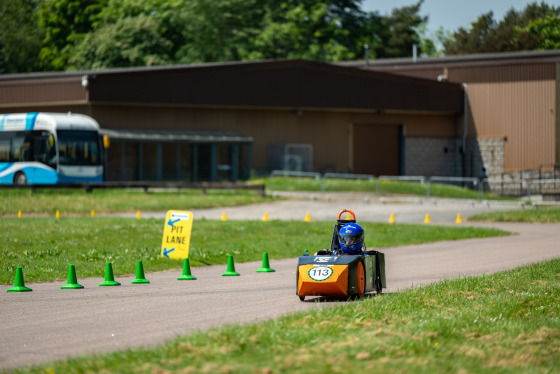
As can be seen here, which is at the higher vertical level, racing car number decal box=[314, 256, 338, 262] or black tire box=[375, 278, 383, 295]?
racing car number decal box=[314, 256, 338, 262]

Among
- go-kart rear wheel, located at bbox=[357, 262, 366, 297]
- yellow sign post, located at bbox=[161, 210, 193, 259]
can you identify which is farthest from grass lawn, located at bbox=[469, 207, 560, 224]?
go-kart rear wheel, located at bbox=[357, 262, 366, 297]

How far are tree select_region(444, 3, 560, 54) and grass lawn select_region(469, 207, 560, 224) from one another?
161 ft

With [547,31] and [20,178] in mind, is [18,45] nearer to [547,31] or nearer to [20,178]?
[20,178]

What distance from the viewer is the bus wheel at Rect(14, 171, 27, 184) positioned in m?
45.1

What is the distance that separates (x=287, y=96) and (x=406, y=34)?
43.8 m

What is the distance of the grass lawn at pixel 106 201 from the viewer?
122 feet

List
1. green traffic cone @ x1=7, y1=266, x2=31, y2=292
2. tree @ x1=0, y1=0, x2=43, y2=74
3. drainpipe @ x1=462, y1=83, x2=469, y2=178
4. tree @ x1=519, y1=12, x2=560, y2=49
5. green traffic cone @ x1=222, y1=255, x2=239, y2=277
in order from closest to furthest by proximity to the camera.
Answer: green traffic cone @ x1=7, y1=266, x2=31, y2=292
green traffic cone @ x1=222, y1=255, x2=239, y2=277
drainpipe @ x1=462, y1=83, x2=469, y2=178
tree @ x1=519, y1=12, x2=560, y2=49
tree @ x1=0, y1=0, x2=43, y2=74

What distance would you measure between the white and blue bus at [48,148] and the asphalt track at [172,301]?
23021 mm

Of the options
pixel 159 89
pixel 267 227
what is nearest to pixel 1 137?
pixel 159 89

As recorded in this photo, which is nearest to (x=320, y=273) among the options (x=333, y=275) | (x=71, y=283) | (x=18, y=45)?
(x=333, y=275)

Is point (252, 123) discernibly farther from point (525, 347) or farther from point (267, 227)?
point (525, 347)

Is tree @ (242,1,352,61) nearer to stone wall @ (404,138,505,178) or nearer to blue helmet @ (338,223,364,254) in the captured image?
stone wall @ (404,138,505,178)

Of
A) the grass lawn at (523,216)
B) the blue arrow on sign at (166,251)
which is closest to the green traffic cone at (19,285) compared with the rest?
the blue arrow on sign at (166,251)

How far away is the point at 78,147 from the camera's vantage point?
4512 centimetres
